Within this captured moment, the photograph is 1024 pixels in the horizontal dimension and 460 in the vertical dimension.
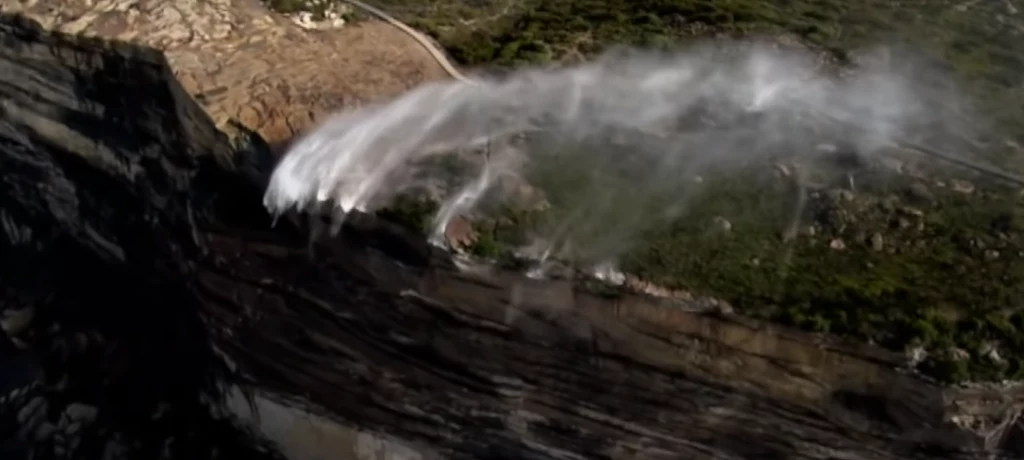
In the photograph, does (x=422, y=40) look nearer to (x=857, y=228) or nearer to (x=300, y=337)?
(x=300, y=337)

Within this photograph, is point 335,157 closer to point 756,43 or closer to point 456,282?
point 456,282

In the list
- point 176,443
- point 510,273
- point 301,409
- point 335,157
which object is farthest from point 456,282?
point 176,443

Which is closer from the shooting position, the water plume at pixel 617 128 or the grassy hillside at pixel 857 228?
the grassy hillside at pixel 857 228

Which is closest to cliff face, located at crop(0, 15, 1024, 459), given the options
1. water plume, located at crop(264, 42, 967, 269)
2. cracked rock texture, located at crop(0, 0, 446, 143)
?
cracked rock texture, located at crop(0, 0, 446, 143)

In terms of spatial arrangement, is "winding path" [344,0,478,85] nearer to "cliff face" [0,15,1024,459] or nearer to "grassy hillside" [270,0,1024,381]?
"grassy hillside" [270,0,1024,381]

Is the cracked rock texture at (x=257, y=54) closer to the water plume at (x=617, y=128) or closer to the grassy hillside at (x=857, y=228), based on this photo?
the water plume at (x=617, y=128)

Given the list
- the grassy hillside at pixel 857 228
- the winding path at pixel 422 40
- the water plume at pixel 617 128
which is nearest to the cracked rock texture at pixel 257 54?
the winding path at pixel 422 40
